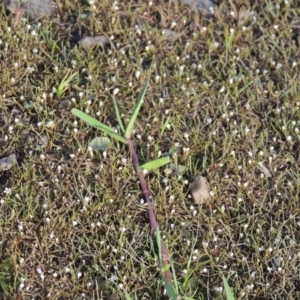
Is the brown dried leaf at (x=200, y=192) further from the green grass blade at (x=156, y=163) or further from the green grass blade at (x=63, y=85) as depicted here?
the green grass blade at (x=63, y=85)

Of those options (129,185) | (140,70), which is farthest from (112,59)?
(129,185)

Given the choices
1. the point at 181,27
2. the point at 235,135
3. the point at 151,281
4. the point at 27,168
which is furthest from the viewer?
the point at 181,27

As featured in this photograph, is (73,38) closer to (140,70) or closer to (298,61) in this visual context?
(140,70)

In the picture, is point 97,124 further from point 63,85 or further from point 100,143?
point 63,85

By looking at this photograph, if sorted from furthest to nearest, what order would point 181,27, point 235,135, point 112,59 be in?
1. point 181,27
2. point 112,59
3. point 235,135

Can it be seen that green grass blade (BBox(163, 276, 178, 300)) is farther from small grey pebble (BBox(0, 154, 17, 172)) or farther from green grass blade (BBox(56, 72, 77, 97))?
green grass blade (BBox(56, 72, 77, 97))

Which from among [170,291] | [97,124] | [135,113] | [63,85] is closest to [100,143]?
[97,124]

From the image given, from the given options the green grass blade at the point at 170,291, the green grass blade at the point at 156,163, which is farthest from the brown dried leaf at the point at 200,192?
the green grass blade at the point at 170,291
